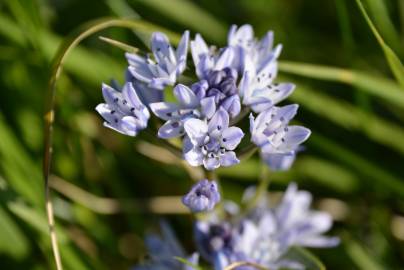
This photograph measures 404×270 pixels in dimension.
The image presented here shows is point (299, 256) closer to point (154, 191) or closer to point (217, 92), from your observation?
point (217, 92)

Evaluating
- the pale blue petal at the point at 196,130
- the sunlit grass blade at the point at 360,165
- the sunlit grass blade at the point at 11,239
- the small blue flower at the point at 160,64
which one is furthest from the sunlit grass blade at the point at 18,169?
the sunlit grass blade at the point at 360,165

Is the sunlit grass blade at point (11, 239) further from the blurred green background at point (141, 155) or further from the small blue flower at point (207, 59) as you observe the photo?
the small blue flower at point (207, 59)

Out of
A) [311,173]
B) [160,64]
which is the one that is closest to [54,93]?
[160,64]

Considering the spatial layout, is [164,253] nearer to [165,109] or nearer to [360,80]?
[165,109]

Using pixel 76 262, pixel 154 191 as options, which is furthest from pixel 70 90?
pixel 76 262

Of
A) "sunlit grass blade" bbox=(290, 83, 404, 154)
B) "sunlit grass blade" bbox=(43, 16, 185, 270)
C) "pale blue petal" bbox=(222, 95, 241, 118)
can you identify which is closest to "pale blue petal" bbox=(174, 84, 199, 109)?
"pale blue petal" bbox=(222, 95, 241, 118)

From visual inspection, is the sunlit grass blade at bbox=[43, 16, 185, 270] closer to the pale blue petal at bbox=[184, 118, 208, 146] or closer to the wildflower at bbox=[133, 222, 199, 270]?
the wildflower at bbox=[133, 222, 199, 270]
